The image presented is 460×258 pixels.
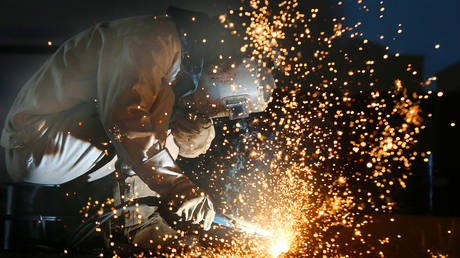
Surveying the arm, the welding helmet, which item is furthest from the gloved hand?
the welding helmet

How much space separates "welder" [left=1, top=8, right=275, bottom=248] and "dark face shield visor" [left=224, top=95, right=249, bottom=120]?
0.37 meters

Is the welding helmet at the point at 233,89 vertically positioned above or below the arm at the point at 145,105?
above

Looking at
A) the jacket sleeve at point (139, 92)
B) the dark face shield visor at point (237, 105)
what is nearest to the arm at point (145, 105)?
the jacket sleeve at point (139, 92)

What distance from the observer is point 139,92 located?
63.2 inches

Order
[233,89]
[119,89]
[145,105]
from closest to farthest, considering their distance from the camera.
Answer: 1. [119,89]
2. [145,105]
3. [233,89]

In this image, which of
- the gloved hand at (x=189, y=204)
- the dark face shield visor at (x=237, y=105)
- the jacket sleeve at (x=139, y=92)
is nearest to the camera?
the jacket sleeve at (x=139, y=92)

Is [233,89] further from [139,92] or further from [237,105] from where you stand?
[139,92]

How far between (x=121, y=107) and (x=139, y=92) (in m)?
0.13

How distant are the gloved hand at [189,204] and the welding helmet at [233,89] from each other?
3.05 ft

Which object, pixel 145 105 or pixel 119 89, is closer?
pixel 119 89

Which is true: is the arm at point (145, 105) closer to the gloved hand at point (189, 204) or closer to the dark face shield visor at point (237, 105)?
the gloved hand at point (189, 204)

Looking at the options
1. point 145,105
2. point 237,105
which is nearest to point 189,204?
point 145,105

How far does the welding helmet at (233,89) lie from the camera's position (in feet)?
7.76

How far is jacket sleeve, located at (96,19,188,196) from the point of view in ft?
5.24
